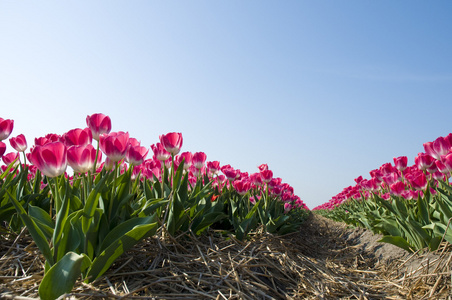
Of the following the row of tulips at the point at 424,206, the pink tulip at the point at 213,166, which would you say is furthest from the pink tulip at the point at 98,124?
the row of tulips at the point at 424,206

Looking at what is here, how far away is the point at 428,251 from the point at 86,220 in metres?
2.97

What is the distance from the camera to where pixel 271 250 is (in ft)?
8.52

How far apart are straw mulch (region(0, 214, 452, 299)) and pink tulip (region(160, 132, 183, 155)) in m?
0.65

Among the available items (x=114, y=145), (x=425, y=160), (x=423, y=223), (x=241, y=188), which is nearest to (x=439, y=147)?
(x=425, y=160)

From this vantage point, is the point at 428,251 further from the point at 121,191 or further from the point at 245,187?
the point at 121,191

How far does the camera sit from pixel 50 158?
1399mm

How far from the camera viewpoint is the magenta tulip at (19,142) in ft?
8.41

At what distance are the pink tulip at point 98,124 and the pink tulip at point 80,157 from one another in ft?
0.91

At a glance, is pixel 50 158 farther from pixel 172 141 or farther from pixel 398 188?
pixel 398 188

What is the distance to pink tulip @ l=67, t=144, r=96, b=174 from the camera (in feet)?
4.81

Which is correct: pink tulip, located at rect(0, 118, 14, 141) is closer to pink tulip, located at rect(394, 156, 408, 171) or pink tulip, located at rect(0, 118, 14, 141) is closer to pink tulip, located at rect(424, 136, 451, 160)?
pink tulip, located at rect(424, 136, 451, 160)

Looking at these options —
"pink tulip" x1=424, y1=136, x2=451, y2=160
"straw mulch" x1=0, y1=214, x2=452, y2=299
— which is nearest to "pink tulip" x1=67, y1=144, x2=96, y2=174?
"straw mulch" x1=0, y1=214, x2=452, y2=299

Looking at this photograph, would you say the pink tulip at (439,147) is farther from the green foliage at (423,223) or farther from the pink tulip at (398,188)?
the pink tulip at (398,188)

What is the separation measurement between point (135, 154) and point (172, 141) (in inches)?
14.4
